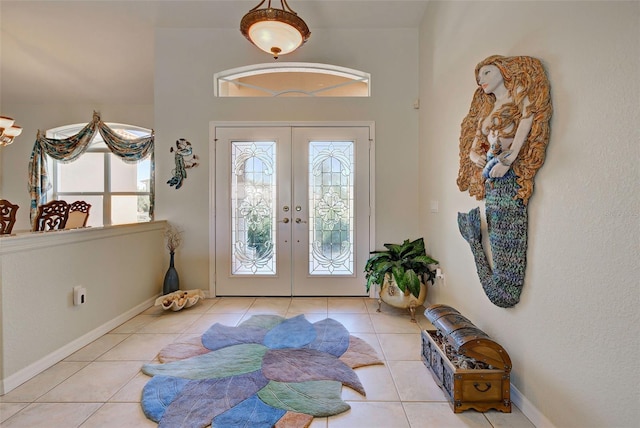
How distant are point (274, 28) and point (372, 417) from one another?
2.69 m

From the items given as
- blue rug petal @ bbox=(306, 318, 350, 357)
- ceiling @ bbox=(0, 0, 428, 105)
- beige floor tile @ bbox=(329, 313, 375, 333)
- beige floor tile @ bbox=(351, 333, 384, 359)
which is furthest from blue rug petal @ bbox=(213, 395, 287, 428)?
ceiling @ bbox=(0, 0, 428, 105)

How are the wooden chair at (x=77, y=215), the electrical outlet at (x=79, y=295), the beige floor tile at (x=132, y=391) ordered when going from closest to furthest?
the beige floor tile at (x=132, y=391), the electrical outlet at (x=79, y=295), the wooden chair at (x=77, y=215)

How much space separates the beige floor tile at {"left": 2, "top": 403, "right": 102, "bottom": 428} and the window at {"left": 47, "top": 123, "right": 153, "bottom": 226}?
3919 mm

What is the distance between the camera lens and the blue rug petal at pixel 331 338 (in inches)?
82.9

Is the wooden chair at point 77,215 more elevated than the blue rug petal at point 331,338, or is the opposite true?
the wooden chair at point 77,215

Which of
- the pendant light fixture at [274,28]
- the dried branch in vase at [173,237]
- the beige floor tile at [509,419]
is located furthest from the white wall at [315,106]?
the beige floor tile at [509,419]

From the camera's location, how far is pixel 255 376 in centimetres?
176

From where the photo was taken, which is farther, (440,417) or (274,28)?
(274,28)

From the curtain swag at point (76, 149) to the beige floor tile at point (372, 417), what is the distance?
462 cm

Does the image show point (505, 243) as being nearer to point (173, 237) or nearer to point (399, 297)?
point (399, 297)

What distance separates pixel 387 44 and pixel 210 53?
2.15 meters

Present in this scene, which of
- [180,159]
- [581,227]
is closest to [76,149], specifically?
[180,159]

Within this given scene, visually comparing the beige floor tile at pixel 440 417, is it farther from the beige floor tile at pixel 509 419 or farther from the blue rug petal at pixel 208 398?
the blue rug petal at pixel 208 398

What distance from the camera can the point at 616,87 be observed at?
1.02 metres
